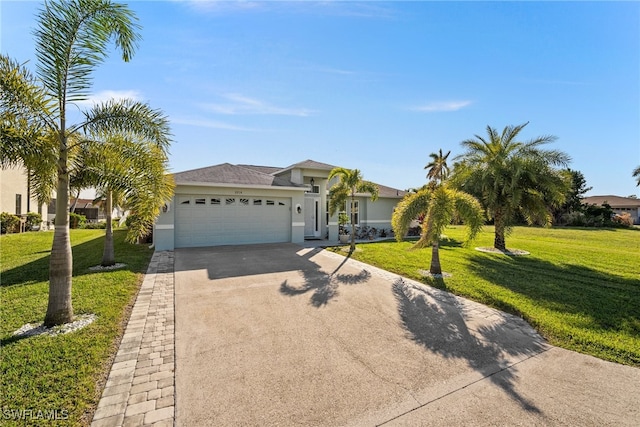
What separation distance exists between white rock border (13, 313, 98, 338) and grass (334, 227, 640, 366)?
8.14 metres

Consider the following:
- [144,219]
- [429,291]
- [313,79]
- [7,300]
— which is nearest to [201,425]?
[144,219]

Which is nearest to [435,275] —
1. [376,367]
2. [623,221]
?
[376,367]

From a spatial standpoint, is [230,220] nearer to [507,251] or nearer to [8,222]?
[507,251]

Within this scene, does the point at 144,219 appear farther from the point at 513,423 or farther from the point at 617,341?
the point at 617,341

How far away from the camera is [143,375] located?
363 cm

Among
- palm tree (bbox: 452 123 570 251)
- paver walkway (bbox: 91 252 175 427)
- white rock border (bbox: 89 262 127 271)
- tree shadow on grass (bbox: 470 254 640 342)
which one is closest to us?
paver walkway (bbox: 91 252 175 427)

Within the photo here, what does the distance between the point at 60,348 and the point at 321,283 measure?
553cm

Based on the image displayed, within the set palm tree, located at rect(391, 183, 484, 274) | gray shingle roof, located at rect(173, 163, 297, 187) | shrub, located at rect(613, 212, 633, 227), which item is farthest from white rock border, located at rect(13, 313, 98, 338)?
shrub, located at rect(613, 212, 633, 227)

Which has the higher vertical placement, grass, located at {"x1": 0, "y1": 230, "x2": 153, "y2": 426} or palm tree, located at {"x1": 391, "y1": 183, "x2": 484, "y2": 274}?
palm tree, located at {"x1": 391, "y1": 183, "x2": 484, "y2": 274}

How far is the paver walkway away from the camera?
2928 mm

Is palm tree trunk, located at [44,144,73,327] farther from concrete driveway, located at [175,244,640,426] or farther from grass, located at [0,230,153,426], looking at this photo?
concrete driveway, located at [175,244,640,426]

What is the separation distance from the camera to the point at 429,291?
742cm

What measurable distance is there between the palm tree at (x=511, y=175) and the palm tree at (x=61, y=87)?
1215 centimetres

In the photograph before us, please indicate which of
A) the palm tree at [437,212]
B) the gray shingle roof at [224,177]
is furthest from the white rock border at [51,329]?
the gray shingle roof at [224,177]
